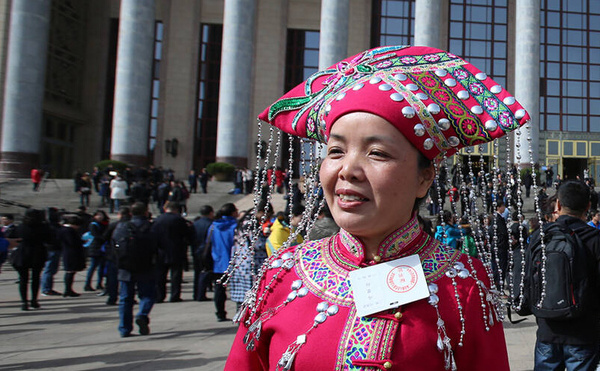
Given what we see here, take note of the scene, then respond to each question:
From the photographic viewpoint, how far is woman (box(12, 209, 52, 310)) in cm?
801

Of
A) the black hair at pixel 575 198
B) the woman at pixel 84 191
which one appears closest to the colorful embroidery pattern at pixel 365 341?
the black hair at pixel 575 198

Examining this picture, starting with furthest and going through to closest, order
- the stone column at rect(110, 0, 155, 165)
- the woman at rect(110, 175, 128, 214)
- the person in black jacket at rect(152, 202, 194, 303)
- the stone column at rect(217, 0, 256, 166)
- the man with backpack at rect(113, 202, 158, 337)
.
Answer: the stone column at rect(217, 0, 256, 166) < the stone column at rect(110, 0, 155, 165) < the woman at rect(110, 175, 128, 214) < the person in black jacket at rect(152, 202, 194, 303) < the man with backpack at rect(113, 202, 158, 337)

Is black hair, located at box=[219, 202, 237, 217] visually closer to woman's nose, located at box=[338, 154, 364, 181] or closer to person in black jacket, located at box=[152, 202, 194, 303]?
person in black jacket, located at box=[152, 202, 194, 303]

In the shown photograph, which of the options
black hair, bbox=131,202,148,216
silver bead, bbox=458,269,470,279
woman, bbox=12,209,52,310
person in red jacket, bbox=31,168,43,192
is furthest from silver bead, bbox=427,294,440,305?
person in red jacket, bbox=31,168,43,192

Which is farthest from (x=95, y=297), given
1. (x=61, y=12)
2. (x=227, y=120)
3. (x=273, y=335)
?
(x=61, y=12)

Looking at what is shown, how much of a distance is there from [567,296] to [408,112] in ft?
7.53

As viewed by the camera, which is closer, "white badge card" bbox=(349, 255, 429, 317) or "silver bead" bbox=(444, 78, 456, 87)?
"white badge card" bbox=(349, 255, 429, 317)

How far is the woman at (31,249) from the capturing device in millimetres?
8008

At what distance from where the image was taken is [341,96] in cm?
164

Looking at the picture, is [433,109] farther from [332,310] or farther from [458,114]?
[332,310]

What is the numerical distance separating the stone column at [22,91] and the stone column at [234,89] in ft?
26.6

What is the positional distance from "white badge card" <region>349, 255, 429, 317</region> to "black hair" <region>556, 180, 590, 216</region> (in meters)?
2.43

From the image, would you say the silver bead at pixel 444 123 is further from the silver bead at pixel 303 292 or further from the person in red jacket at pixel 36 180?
the person in red jacket at pixel 36 180

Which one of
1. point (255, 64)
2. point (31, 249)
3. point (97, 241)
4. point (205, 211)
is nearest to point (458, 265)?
point (31, 249)
